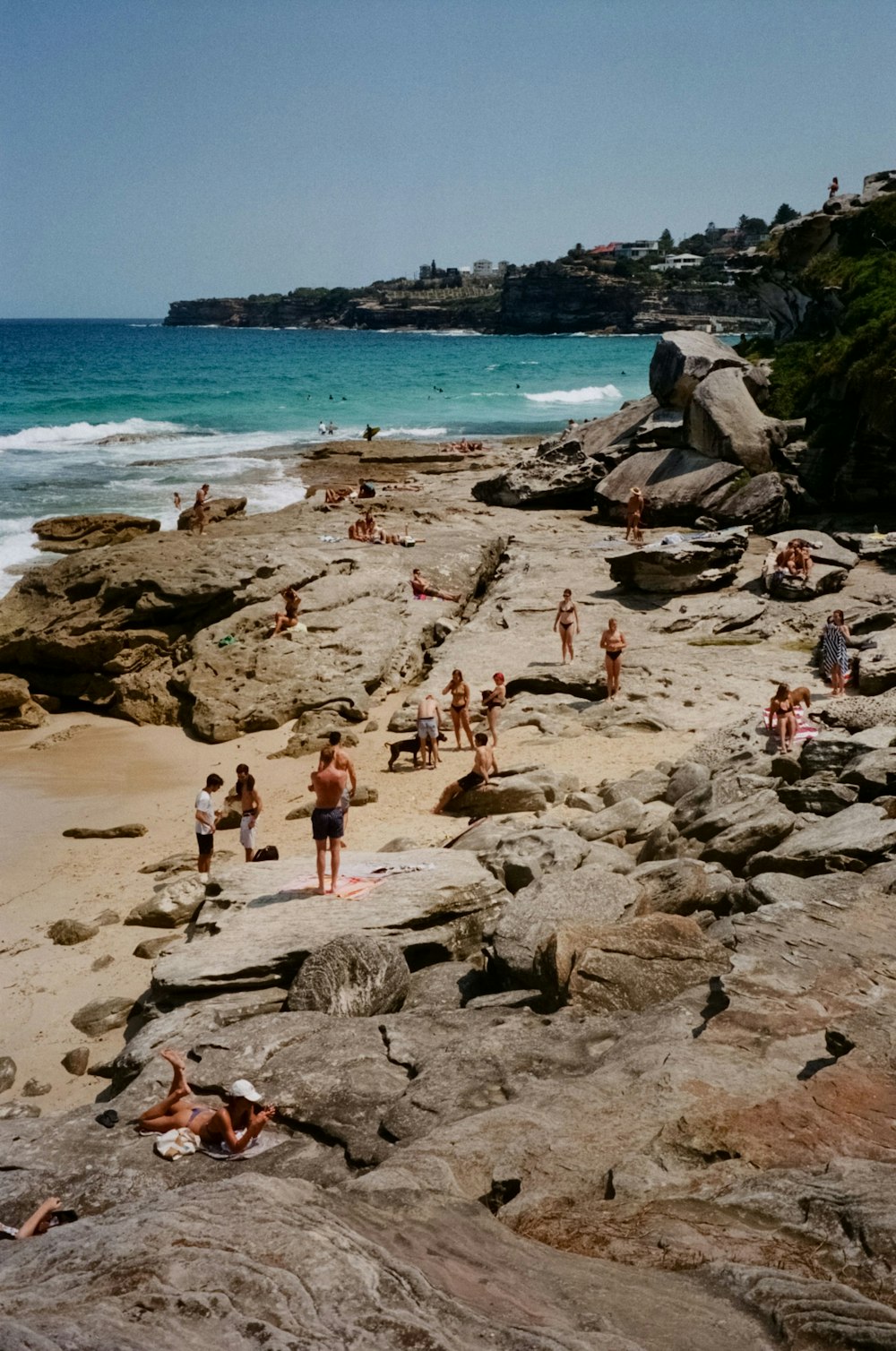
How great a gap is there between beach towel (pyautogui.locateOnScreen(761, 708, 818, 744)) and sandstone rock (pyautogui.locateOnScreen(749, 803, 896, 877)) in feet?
12.8

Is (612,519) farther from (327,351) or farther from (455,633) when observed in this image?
(327,351)

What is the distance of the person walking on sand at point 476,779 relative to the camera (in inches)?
572

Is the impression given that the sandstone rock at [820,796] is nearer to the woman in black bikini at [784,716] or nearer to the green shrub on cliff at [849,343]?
the woman in black bikini at [784,716]

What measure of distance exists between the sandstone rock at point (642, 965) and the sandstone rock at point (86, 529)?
920 inches

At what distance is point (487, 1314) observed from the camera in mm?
4418

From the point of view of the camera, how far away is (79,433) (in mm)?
58594

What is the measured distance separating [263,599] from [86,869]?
27.6 feet

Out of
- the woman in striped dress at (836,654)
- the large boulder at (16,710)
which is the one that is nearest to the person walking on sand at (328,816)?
the woman in striped dress at (836,654)

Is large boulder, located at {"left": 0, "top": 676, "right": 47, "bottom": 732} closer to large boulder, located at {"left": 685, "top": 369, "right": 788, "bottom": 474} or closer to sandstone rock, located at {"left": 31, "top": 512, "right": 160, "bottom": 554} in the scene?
sandstone rock, located at {"left": 31, "top": 512, "right": 160, "bottom": 554}

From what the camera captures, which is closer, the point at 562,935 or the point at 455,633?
the point at 562,935

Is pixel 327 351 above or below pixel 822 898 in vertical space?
above

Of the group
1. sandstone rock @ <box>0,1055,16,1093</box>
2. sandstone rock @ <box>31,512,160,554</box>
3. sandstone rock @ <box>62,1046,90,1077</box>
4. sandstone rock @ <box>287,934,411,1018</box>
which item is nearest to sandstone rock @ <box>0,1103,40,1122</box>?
sandstone rock @ <box>0,1055,16,1093</box>

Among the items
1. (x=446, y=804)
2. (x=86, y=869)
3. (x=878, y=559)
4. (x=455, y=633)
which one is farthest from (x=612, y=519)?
(x=86, y=869)

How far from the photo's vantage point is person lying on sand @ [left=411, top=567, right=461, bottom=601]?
77.4ft
